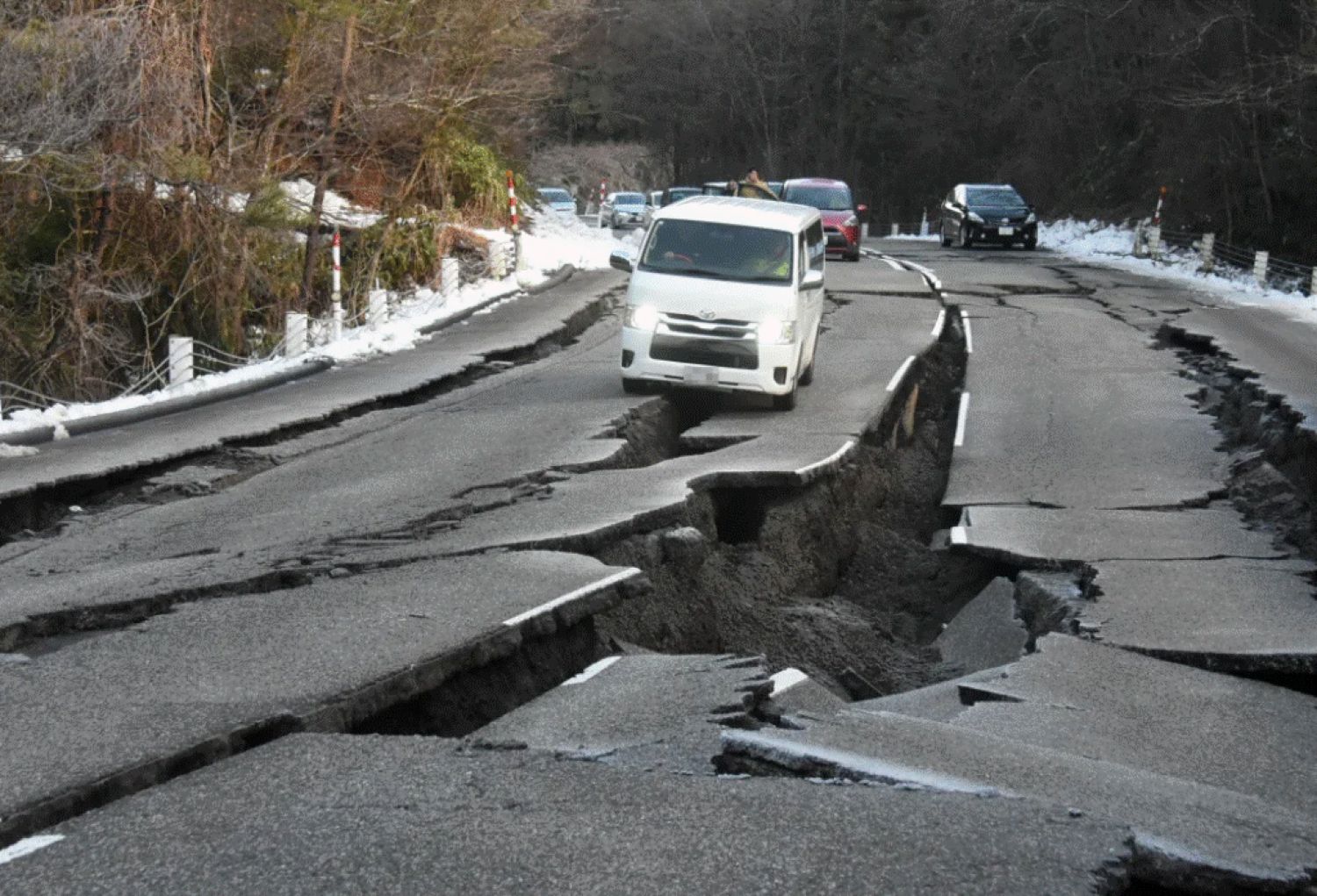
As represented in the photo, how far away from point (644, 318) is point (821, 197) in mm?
21674

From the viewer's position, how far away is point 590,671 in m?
7.27

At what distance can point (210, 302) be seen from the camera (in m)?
20.7

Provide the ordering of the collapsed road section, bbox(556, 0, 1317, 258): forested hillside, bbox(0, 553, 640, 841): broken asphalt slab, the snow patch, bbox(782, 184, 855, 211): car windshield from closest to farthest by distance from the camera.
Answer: the snow patch
bbox(0, 553, 640, 841): broken asphalt slab
the collapsed road section
bbox(782, 184, 855, 211): car windshield
bbox(556, 0, 1317, 258): forested hillside

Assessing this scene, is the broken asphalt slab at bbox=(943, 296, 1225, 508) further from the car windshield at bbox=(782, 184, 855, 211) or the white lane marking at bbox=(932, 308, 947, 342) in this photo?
the car windshield at bbox=(782, 184, 855, 211)

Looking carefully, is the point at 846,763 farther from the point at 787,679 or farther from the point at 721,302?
the point at 721,302

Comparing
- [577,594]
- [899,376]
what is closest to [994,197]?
[899,376]

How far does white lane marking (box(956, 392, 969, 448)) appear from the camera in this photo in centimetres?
1455

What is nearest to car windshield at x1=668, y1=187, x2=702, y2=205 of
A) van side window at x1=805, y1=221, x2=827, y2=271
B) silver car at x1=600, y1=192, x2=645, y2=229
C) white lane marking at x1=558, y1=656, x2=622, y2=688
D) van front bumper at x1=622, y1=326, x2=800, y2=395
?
Answer: silver car at x1=600, y1=192, x2=645, y2=229

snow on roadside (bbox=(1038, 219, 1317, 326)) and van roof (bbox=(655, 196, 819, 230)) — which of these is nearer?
Result: van roof (bbox=(655, 196, 819, 230))

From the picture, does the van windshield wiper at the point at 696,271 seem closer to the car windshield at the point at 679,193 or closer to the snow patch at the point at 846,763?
the snow patch at the point at 846,763

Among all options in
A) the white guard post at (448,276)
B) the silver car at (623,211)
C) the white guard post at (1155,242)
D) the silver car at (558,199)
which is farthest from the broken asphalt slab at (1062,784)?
the silver car at (558,199)

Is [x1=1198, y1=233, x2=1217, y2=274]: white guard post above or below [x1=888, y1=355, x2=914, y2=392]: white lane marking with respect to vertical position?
above

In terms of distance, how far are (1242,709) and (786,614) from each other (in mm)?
3071

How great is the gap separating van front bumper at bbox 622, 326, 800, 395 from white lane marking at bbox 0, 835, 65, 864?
10448 millimetres
